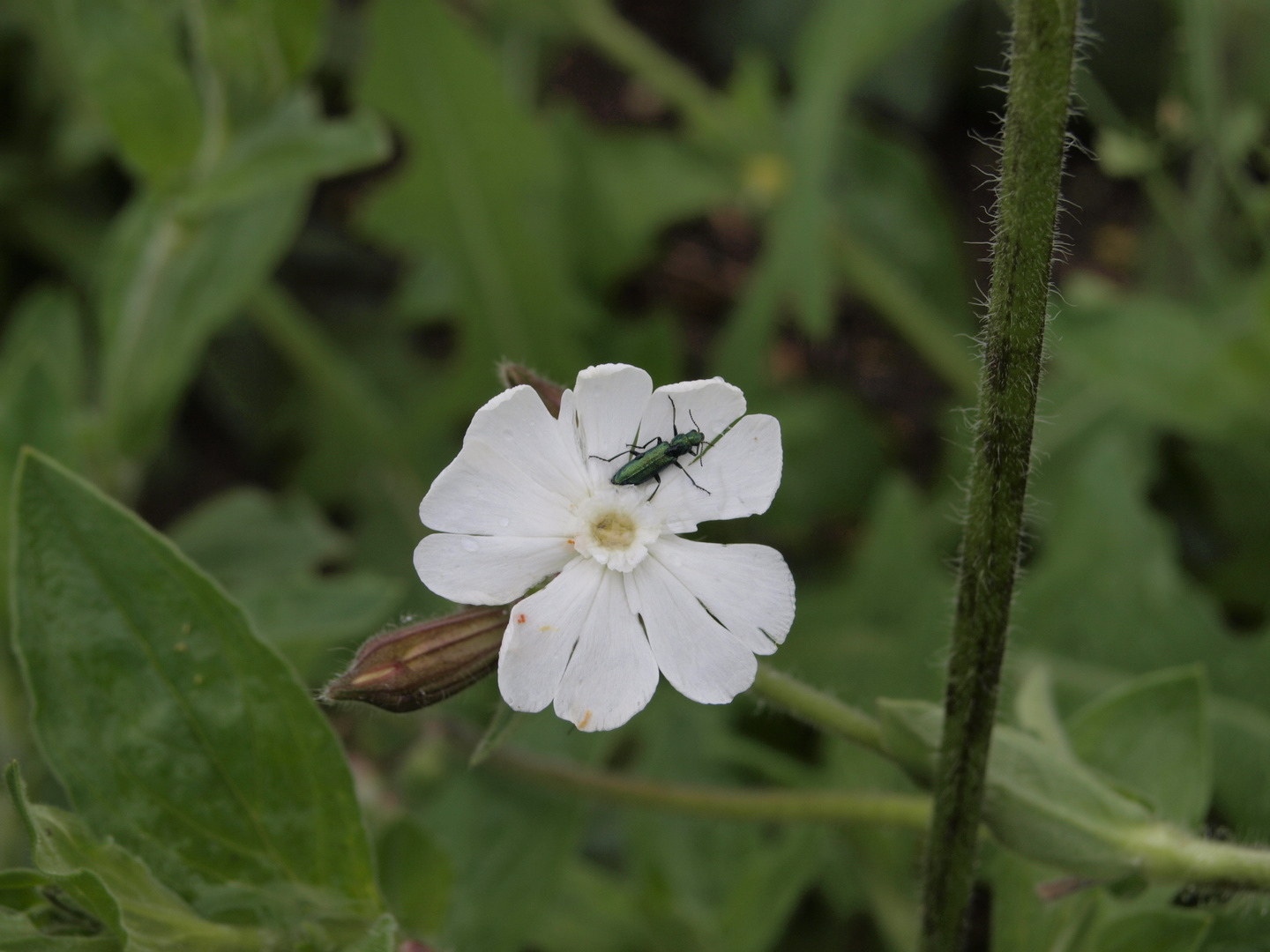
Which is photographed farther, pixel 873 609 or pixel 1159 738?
pixel 873 609

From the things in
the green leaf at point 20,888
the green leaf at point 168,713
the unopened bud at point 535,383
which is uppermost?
the unopened bud at point 535,383

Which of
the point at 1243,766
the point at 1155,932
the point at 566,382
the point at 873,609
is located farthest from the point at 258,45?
the point at 1243,766

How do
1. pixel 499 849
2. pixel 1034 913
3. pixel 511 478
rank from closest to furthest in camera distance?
1. pixel 511 478
2. pixel 1034 913
3. pixel 499 849

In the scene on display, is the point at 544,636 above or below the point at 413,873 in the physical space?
above

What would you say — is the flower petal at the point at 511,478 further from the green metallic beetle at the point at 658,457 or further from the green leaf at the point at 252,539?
the green leaf at the point at 252,539

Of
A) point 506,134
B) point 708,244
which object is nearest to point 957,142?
point 708,244

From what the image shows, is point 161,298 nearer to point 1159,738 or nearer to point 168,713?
point 168,713

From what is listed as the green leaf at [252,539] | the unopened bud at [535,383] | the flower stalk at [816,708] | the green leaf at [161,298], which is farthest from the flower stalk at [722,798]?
the green leaf at [161,298]

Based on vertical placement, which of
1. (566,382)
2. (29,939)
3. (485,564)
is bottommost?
(29,939)
